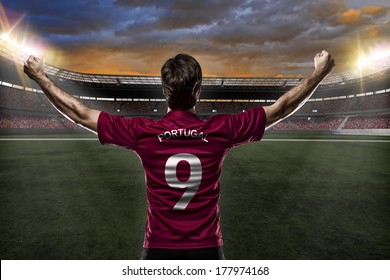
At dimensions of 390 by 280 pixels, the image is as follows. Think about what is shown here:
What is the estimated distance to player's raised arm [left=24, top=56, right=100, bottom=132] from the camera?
5.11 ft

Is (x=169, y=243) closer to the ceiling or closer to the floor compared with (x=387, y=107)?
closer to the floor

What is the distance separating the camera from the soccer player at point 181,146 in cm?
150

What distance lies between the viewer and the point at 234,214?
509 centimetres

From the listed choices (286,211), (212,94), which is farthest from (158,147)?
(212,94)

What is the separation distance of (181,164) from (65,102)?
0.76 meters

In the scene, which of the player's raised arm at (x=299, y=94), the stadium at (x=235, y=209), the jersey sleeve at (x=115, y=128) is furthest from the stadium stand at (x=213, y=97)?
the player's raised arm at (x=299, y=94)

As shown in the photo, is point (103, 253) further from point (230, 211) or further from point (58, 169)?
point (58, 169)

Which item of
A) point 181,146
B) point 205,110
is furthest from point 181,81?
point 205,110

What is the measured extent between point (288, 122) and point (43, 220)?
56.1 meters

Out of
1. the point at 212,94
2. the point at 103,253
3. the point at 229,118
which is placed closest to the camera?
the point at 229,118

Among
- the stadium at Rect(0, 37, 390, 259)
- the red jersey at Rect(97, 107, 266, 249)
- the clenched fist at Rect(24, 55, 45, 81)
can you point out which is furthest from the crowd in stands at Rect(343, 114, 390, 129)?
the clenched fist at Rect(24, 55, 45, 81)

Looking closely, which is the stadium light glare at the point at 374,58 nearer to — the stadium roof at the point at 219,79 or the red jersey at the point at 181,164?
the stadium roof at the point at 219,79

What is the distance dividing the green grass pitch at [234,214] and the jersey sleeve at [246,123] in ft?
7.85

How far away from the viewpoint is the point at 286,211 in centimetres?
525
